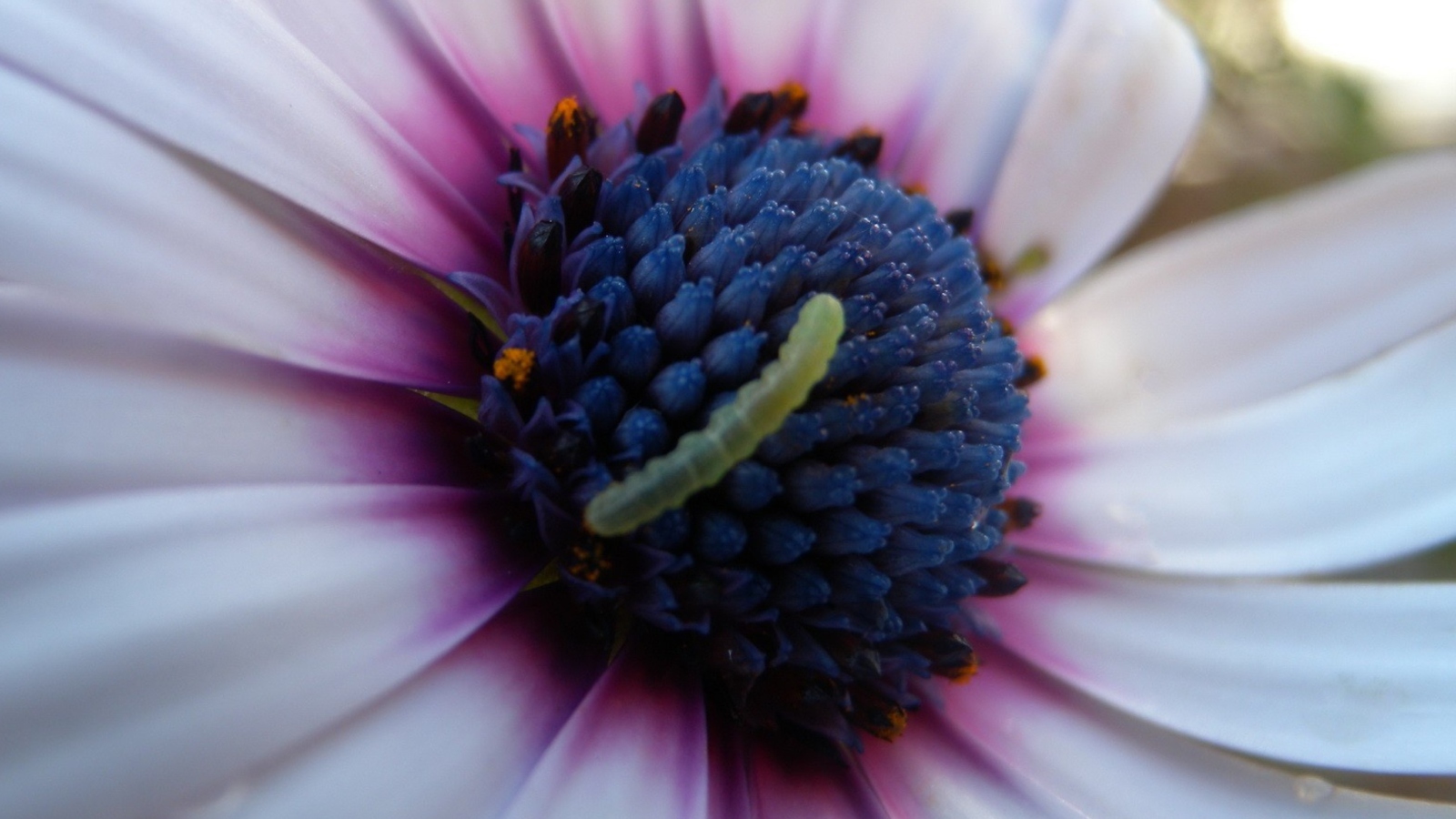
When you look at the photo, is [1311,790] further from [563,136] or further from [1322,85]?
[1322,85]

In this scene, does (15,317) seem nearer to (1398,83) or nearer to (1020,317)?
(1020,317)

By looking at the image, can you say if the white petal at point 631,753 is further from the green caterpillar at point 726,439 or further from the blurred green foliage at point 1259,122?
the blurred green foliage at point 1259,122

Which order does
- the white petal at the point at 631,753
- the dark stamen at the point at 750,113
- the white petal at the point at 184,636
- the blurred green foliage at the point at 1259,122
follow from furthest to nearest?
the blurred green foliage at the point at 1259,122, the dark stamen at the point at 750,113, the white petal at the point at 631,753, the white petal at the point at 184,636

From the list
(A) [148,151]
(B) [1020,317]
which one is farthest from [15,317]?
(B) [1020,317]

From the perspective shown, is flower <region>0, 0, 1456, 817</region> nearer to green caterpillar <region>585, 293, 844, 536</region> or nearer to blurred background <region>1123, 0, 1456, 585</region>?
green caterpillar <region>585, 293, 844, 536</region>

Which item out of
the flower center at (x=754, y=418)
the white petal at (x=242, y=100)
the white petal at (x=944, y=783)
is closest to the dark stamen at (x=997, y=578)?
the flower center at (x=754, y=418)
